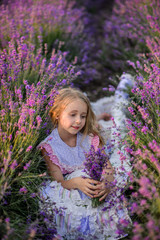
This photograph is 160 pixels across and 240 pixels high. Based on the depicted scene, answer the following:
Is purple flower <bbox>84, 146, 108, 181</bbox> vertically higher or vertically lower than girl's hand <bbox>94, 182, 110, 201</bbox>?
higher

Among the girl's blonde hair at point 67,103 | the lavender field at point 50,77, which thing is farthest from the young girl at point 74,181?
the lavender field at point 50,77

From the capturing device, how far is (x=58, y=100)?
2.41 metres

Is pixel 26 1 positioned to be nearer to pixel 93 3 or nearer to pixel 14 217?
pixel 93 3

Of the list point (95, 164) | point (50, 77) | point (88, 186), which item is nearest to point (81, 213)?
point (88, 186)

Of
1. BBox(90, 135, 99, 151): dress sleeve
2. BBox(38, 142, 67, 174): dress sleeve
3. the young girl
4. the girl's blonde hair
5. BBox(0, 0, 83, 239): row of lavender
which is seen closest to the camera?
BBox(0, 0, 83, 239): row of lavender

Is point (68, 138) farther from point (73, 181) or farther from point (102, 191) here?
point (102, 191)

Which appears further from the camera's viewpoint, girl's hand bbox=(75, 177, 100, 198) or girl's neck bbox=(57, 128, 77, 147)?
girl's neck bbox=(57, 128, 77, 147)

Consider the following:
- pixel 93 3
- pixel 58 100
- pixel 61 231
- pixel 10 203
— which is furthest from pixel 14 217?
pixel 93 3

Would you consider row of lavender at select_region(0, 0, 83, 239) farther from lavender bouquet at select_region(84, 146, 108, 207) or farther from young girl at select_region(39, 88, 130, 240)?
lavender bouquet at select_region(84, 146, 108, 207)

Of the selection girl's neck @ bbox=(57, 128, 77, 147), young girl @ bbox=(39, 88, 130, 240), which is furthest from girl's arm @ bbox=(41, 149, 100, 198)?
girl's neck @ bbox=(57, 128, 77, 147)

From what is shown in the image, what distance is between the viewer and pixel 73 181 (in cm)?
210

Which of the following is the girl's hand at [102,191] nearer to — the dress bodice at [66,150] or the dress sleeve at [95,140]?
the dress bodice at [66,150]

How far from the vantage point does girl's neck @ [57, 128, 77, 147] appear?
2453 millimetres

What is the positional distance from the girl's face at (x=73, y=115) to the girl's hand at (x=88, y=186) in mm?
477
